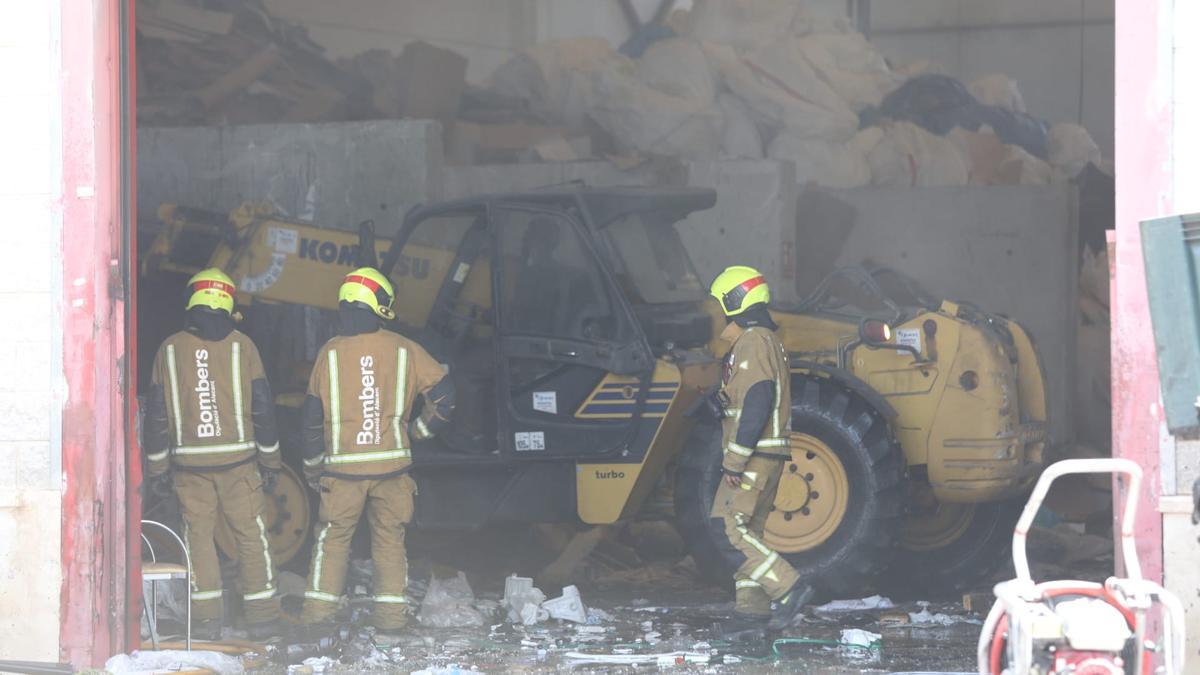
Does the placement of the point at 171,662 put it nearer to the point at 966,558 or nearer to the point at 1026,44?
the point at 966,558

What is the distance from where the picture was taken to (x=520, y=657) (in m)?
7.32

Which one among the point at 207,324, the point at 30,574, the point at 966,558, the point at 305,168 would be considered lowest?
the point at 966,558

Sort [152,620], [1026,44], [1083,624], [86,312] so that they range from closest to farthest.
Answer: [1083,624], [86,312], [152,620], [1026,44]

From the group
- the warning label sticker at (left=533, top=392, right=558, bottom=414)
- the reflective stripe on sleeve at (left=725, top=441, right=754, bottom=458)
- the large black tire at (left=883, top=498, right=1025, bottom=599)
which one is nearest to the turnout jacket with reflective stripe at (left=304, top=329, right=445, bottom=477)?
the warning label sticker at (left=533, top=392, right=558, bottom=414)

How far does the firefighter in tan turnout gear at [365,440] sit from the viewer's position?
7637mm

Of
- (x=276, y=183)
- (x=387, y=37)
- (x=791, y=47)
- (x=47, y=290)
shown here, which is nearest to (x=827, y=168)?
(x=791, y=47)

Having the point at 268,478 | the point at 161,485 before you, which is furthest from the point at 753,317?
the point at 161,485

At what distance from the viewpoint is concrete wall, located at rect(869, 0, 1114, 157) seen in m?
17.8

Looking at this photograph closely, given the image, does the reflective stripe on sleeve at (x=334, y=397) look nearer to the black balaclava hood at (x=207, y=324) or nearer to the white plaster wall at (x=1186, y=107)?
the black balaclava hood at (x=207, y=324)

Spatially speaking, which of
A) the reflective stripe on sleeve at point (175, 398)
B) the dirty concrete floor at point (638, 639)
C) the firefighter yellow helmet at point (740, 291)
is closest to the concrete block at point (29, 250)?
the reflective stripe on sleeve at point (175, 398)

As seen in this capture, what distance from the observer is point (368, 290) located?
7695 millimetres

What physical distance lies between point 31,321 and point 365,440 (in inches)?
72.4

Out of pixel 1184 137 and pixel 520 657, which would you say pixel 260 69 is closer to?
pixel 520 657

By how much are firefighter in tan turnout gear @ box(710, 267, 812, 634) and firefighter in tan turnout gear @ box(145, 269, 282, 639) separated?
2.28 meters
